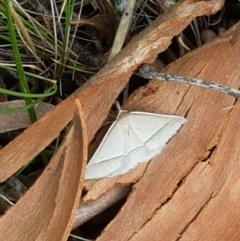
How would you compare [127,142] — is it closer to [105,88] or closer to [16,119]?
[105,88]

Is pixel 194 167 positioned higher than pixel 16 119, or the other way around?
pixel 16 119

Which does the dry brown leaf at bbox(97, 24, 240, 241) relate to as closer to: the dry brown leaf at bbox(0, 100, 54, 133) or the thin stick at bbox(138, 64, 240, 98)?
the thin stick at bbox(138, 64, 240, 98)

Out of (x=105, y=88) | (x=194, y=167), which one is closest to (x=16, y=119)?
(x=105, y=88)

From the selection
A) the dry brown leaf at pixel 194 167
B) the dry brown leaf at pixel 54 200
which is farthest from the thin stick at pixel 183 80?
the dry brown leaf at pixel 54 200

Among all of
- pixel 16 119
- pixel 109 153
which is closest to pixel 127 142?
pixel 109 153

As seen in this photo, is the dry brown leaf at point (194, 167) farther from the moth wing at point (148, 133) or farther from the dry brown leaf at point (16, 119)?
the dry brown leaf at point (16, 119)

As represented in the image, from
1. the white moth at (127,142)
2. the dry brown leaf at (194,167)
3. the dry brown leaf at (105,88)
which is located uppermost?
the dry brown leaf at (105,88)

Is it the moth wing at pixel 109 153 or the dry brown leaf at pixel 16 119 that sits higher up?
the dry brown leaf at pixel 16 119

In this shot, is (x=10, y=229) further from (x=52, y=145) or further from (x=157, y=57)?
(x=157, y=57)
